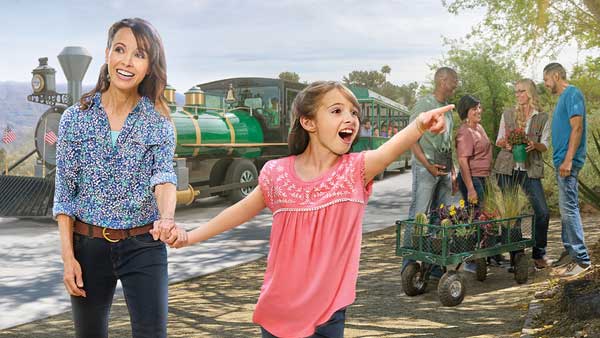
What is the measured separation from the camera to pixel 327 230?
7.33 ft

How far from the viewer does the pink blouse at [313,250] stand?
2215mm

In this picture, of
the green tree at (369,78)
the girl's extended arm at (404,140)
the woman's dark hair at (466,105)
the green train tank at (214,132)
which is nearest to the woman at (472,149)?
the woman's dark hair at (466,105)

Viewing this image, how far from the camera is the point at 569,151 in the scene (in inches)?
231

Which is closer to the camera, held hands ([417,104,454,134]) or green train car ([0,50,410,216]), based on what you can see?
held hands ([417,104,454,134])

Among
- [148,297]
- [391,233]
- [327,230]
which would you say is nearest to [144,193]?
[148,297]

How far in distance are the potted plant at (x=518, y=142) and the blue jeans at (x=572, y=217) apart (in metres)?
0.40

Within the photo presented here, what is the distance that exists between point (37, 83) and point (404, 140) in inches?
484

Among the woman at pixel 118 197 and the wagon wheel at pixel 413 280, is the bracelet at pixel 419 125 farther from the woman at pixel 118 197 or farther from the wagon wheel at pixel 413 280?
the wagon wheel at pixel 413 280

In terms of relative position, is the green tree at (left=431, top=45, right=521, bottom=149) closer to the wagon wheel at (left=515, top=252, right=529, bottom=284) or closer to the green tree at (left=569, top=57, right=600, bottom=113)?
the green tree at (left=569, top=57, right=600, bottom=113)

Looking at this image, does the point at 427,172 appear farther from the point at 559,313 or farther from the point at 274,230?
the point at 274,230

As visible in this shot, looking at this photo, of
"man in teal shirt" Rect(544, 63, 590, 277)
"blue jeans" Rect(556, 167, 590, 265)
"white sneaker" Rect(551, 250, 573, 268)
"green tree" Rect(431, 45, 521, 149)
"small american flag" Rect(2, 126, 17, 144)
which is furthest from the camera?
"green tree" Rect(431, 45, 521, 149)

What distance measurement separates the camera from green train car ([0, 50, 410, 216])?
11.7m

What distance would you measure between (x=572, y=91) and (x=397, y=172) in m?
17.8

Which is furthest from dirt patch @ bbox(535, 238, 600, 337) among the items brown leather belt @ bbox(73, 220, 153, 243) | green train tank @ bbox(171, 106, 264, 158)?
green train tank @ bbox(171, 106, 264, 158)
